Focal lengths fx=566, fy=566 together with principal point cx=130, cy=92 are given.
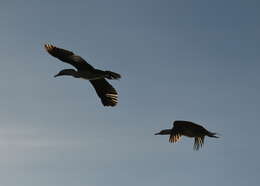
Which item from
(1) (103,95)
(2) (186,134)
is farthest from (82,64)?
(2) (186,134)

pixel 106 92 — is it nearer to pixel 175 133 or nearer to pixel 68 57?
pixel 68 57

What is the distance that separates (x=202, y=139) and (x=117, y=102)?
11.7 ft

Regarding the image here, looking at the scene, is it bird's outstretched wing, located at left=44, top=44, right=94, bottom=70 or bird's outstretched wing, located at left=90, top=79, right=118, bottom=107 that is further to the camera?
bird's outstretched wing, located at left=90, top=79, right=118, bottom=107

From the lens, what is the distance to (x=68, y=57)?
759 inches

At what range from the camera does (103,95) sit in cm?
2094

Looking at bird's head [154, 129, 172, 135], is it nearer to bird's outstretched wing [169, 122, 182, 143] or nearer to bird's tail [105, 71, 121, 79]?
bird's outstretched wing [169, 122, 182, 143]

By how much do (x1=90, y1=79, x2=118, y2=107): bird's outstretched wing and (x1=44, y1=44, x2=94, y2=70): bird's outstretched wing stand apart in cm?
146

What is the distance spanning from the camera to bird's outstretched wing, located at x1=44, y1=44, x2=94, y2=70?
62.8 ft

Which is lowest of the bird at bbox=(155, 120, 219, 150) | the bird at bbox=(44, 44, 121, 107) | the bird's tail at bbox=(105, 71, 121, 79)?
the bird at bbox=(155, 120, 219, 150)

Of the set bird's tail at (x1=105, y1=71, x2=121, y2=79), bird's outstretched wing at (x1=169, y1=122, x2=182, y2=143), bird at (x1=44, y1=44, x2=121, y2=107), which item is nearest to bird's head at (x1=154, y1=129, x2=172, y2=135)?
bird's outstretched wing at (x1=169, y1=122, x2=182, y2=143)

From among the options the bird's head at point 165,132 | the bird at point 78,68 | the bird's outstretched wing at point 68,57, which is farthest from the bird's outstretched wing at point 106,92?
the bird's head at point 165,132

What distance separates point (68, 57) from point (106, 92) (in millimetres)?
2318

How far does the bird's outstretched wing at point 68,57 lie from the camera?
1916 centimetres

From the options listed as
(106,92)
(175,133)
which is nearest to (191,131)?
(175,133)
